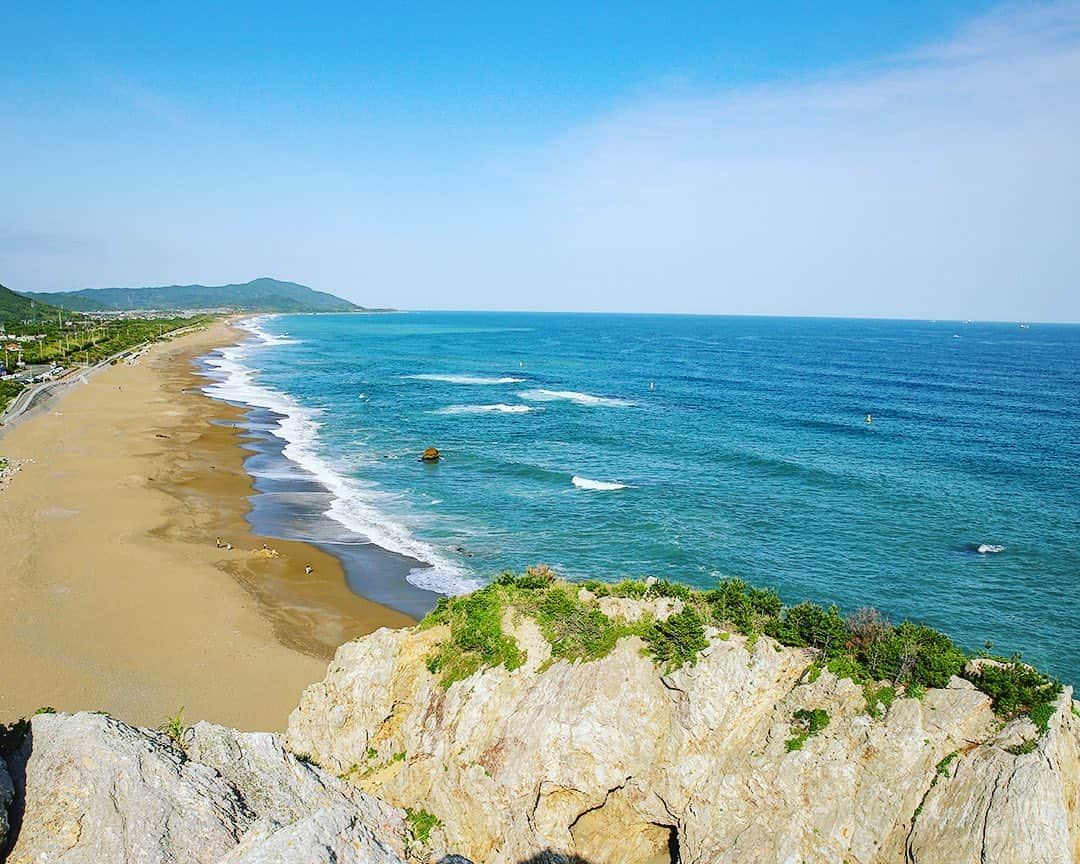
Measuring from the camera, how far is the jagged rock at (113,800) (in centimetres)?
1084

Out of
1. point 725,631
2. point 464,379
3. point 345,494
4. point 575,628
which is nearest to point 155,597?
point 345,494

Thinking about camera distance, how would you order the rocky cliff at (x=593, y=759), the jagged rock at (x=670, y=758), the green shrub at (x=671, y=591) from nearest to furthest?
the rocky cliff at (x=593, y=759)
the jagged rock at (x=670, y=758)
the green shrub at (x=671, y=591)

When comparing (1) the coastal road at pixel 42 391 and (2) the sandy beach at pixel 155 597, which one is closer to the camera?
(2) the sandy beach at pixel 155 597

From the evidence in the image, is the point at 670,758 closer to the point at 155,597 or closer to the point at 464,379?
the point at 155,597

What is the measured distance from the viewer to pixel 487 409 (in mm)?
84625

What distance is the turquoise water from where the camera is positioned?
121 ft

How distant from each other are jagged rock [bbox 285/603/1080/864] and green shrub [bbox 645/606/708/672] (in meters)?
0.24

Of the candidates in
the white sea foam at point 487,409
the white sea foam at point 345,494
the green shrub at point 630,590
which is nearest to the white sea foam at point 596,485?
the white sea foam at point 345,494

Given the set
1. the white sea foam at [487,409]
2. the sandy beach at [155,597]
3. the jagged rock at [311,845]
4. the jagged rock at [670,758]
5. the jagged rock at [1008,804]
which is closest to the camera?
the jagged rock at [311,845]

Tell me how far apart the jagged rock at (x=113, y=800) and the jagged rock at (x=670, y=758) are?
5295 mm

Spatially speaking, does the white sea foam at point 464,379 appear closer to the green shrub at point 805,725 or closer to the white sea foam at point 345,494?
the white sea foam at point 345,494

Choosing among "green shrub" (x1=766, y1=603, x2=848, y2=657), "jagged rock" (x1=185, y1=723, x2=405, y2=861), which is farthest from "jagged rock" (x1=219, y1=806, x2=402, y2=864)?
"green shrub" (x1=766, y1=603, x2=848, y2=657)

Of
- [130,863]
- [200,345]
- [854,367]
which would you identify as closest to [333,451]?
[130,863]

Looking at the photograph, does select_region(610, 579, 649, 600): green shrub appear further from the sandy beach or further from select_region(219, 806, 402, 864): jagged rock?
the sandy beach
